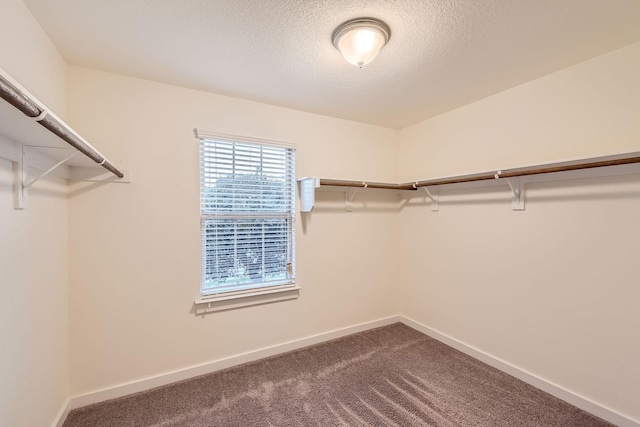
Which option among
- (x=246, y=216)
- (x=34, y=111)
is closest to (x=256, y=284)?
(x=246, y=216)

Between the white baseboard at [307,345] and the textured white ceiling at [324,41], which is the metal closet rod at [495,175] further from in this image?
the white baseboard at [307,345]

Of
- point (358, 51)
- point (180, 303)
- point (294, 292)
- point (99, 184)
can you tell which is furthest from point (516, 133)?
point (99, 184)

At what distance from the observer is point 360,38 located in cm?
150

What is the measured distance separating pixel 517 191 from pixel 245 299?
8.10ft

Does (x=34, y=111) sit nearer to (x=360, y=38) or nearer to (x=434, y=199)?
(x=360, y=38)

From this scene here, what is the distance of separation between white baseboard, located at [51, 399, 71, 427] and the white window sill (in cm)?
93

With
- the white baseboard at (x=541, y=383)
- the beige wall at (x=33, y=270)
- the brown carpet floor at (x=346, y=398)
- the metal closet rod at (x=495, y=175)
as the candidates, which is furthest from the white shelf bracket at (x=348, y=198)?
the beige wall at (x=33, y=270)

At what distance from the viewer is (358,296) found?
3.06 meters

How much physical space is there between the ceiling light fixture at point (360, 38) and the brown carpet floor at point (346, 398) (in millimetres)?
2286

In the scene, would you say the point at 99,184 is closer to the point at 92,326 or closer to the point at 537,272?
the point at 92,326

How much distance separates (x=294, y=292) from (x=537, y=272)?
6.71ft

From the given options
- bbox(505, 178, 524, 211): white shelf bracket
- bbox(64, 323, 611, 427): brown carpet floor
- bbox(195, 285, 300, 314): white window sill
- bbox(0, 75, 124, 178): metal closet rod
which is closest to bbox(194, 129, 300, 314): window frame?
bbox(195, 285, 300, 314): white window sill

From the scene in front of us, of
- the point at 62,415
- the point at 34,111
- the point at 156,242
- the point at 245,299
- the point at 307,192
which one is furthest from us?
the point at 307,192

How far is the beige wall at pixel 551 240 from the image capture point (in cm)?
170
